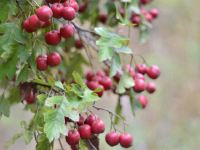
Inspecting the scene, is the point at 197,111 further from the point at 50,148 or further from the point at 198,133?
the point at 50,148

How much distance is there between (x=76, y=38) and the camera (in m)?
2.67

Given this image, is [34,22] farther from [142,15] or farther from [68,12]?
[142,15]

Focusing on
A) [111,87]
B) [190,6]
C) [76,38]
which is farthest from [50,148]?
[190,6]

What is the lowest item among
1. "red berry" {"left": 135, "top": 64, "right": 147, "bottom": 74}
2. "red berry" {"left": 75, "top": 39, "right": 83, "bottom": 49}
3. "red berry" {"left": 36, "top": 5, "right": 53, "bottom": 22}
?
"red berry" {"left": 75, "top": 39, "right": 83, "bottom": 49}

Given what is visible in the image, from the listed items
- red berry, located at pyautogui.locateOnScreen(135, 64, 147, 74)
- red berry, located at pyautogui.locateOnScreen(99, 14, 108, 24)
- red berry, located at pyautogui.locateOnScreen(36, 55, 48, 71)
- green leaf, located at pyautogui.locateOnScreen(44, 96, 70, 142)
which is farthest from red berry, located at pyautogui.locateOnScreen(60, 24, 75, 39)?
red berry, located at pyautogui.locateOnScreen(99, 14, 108, 24)

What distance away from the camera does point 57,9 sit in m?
1.81

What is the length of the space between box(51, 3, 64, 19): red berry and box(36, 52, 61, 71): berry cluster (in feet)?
0.64

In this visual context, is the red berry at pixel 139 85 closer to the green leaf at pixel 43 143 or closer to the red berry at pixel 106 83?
the red berry at pixel 106 83

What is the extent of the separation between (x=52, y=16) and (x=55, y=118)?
0.35 metres

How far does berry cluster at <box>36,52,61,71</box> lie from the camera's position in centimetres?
194

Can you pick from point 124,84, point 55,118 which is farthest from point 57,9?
point 124,84

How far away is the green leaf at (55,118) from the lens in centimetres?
170

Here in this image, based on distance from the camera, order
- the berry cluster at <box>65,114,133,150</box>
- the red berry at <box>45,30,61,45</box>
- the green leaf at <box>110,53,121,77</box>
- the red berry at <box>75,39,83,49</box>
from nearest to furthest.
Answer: the berry cluster at <box>65,114,133,150</box>, the red berry at <box>45,30,61,45</box>, the green leaf at <box>110,53,121,77</box>, the red berry at <box>75,39,83,49</box>

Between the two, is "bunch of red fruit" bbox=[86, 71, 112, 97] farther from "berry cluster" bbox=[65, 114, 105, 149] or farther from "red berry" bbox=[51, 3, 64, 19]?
"red berry" bbox=[51, 3, 64, 19]
